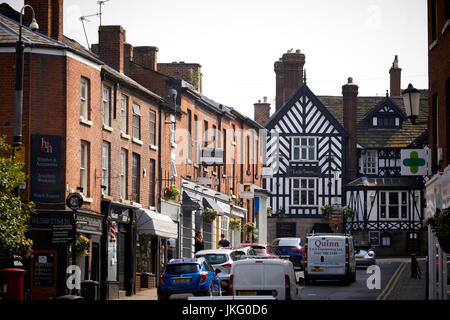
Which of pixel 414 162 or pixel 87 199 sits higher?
pixel 414 162

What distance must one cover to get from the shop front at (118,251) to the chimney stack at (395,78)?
4794 cm

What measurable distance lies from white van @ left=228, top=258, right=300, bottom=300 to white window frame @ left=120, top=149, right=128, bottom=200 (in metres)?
15.0

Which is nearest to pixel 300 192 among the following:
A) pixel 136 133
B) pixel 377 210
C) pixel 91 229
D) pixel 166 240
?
pixel 377 210

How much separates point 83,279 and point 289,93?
44966 mm

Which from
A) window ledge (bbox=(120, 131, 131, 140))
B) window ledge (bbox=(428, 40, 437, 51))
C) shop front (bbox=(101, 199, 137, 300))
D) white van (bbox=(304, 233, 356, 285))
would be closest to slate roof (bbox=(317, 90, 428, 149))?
white van (bbox=(304, 233, 356, 285))

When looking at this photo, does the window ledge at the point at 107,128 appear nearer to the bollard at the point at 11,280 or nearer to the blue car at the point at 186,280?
the blue car at the point at 186,280

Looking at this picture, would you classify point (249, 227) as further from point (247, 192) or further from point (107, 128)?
point (107, 128)

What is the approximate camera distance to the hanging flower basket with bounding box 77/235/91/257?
96.4ft

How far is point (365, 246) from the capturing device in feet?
158

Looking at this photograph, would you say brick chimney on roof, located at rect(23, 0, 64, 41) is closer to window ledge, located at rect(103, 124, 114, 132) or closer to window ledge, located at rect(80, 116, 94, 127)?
window ledge, located at rect(80, 116, 94, 127)

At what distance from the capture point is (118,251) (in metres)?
34.6

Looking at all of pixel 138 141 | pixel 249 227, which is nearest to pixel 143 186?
pixel 138 141

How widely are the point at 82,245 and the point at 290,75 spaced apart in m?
46.7
